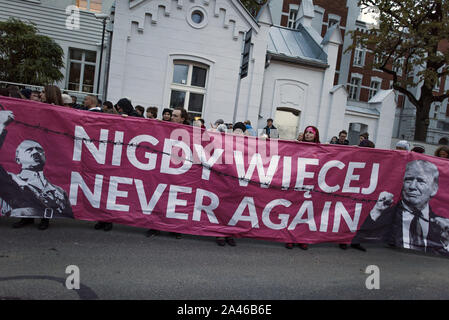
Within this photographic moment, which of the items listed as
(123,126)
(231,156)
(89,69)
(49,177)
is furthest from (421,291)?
(89,69)

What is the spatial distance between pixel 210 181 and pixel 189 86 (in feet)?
29.0

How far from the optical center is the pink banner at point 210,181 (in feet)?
15.3

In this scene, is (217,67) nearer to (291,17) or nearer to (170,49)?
(170,49)

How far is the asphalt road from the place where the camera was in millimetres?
3291

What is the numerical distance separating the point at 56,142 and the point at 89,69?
14.2 metres

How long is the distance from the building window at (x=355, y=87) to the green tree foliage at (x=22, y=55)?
28.9 meters

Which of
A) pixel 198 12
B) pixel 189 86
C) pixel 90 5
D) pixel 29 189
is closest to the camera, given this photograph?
pixel 29 189

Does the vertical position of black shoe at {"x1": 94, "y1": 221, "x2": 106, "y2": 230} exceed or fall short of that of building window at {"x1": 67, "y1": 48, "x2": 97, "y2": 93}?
it falls short

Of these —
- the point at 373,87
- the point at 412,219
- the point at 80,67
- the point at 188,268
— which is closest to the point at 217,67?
the point at 80,67

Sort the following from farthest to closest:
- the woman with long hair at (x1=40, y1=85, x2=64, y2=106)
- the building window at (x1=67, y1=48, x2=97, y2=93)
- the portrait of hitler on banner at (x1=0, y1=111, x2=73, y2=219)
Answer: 1. the building window at (x1=67, y1=48, x2=97, y2=93)
2. the woman with long hair at (x1=40, y1=85, x2=64, y2=106)
3. the portrait of hitler on banner at (x1=0, y1=111, x2=73, y2=219)

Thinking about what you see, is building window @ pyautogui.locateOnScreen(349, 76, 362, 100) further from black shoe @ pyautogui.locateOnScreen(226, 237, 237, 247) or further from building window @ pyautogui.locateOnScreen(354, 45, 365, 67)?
black shoe @ pyautogui.locateOnScreen(226, 237, 237, 247)

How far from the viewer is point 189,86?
515 inches

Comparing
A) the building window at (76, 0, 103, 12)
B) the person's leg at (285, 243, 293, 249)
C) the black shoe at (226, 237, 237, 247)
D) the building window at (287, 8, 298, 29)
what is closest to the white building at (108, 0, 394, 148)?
the building window at (76, 0, 103, 12)

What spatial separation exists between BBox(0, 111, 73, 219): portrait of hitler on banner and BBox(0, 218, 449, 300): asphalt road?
0.95ft
